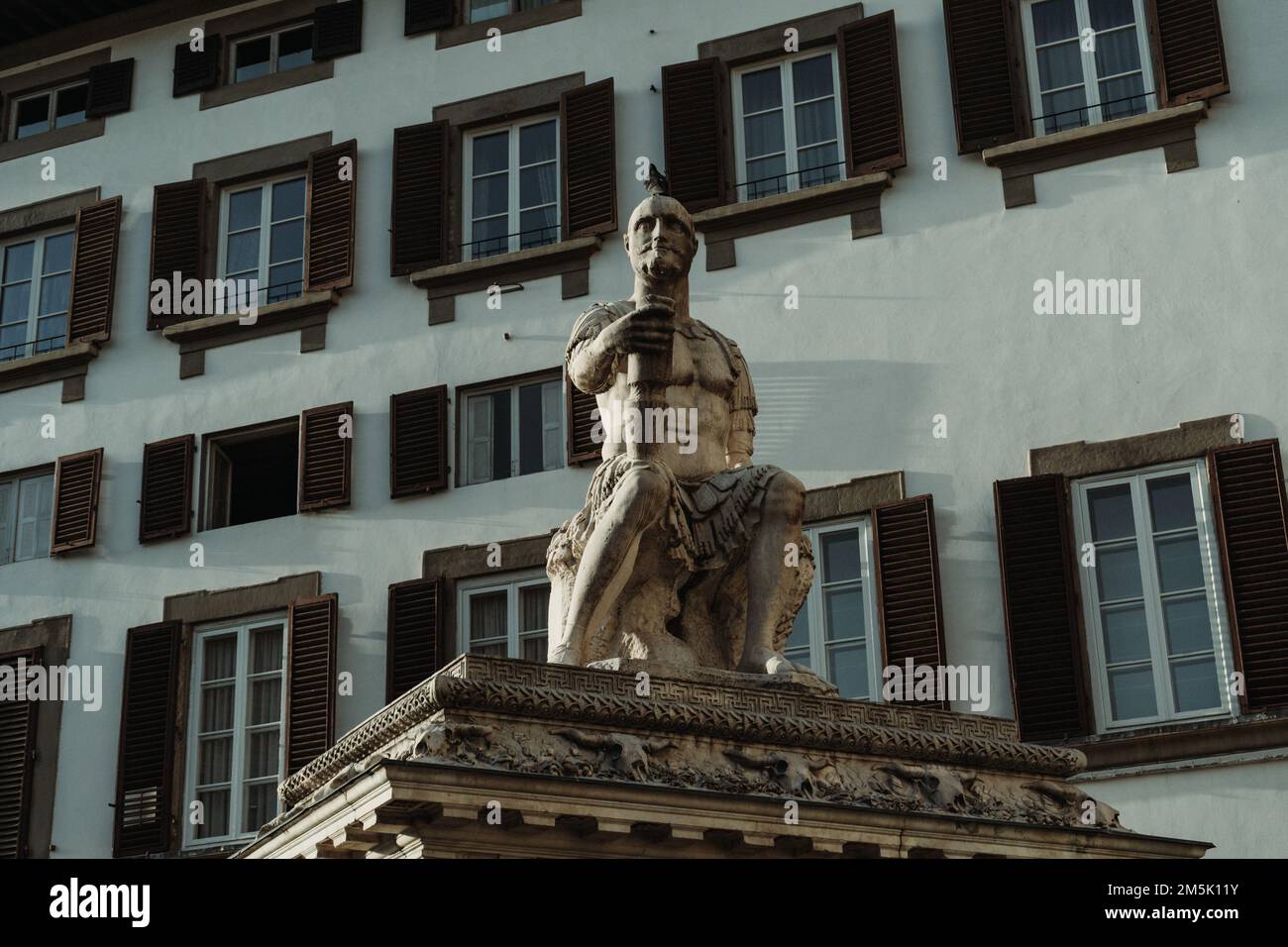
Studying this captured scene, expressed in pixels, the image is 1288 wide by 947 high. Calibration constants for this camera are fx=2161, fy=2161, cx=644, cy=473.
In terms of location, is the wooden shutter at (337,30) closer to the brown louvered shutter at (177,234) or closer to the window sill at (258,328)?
Answer: the brown louvered shutter at (177,234)

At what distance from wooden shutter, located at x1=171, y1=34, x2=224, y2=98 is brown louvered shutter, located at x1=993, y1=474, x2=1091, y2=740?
38.7ft

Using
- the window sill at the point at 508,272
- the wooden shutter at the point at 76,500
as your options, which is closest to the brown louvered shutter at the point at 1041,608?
the window sill at the point at 508,272

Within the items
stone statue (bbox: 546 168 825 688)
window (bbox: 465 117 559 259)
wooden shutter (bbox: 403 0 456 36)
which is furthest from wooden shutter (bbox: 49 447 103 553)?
stone statue (bbox: 546 168 825 688)

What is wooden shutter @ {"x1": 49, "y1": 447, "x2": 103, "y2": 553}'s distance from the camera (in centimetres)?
2459

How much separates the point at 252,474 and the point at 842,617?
27.3 ft

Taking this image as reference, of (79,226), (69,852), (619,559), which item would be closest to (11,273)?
(79,226)

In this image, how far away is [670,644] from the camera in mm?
11266

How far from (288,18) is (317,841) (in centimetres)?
1833

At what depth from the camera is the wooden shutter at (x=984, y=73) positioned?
71.2ft

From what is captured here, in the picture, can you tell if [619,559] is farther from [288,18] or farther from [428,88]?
[288,18]

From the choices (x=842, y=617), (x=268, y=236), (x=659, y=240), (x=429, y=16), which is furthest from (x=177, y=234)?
(x=659, y=240)

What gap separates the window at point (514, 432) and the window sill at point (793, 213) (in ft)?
7.38

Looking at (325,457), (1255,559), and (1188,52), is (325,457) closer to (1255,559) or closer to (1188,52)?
(1188,52)

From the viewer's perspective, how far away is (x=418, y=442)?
76.4 ft
